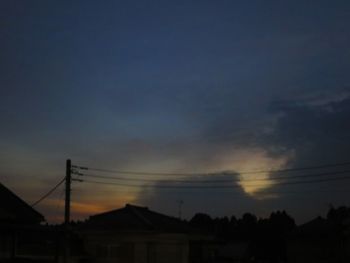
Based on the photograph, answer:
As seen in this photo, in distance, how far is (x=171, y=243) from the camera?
62125mm

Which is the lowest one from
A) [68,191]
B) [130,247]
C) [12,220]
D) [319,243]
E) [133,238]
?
[130,247]

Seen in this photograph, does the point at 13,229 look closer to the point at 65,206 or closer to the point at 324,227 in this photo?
the point at 65,206

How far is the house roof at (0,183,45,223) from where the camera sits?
31667 millimetres

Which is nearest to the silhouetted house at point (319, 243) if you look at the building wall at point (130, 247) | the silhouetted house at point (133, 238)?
the silhouetted house at point (133, 238)

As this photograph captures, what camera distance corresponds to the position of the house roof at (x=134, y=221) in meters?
60.0

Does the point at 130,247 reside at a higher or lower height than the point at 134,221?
lower

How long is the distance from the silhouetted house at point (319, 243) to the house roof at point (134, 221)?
15.5 meters

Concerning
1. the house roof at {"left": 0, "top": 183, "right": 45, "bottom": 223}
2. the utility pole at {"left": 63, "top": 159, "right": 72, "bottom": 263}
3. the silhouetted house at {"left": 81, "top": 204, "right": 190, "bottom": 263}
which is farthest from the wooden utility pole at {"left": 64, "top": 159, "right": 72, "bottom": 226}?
the silhouetted house at {"left": 81, "top": 204, "right": 190, "bottom": 263}

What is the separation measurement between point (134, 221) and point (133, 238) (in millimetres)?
2875

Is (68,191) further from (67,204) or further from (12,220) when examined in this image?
(12,220)

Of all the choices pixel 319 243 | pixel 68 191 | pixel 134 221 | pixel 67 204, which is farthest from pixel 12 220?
pixel 319 243

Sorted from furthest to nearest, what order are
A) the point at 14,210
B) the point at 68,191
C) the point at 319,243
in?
the point at 319,243, the point at 68,191, the point at 14,210

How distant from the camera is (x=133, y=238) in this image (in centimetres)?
5922

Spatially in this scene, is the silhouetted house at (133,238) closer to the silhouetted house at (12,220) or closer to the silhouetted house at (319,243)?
the silhouetted house at (319,243)
